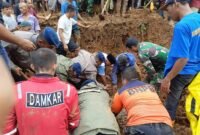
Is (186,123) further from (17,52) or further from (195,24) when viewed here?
(17,52)

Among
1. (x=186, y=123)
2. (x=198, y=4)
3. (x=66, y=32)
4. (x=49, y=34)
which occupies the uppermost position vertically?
(x=198, y=4)

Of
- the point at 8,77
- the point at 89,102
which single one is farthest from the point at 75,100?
the point at 8,77

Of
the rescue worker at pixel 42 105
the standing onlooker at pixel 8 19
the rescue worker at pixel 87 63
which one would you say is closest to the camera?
the rescue worker at pixel 42 105

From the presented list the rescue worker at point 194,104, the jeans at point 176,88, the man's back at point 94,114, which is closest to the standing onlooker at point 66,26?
the man's back at point 94,114

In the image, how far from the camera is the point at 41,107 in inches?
128

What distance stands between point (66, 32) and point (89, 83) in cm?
372

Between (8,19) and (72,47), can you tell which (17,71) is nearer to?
(72,47)

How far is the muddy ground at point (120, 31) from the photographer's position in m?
10.6

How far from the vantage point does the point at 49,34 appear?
4.66 metres

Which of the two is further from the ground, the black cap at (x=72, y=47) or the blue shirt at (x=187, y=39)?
the blue shirt at (x=187, y=39)

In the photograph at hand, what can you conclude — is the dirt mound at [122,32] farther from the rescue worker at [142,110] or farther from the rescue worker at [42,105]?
the rescue worker at [42,105]

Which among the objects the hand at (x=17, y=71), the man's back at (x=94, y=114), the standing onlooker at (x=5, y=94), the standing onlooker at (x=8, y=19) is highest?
the standing onlooker at (x=5, y=94)

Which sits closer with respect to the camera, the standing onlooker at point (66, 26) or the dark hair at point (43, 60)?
the dark hair at point (43, 60)

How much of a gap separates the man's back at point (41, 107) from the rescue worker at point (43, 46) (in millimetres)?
1385
